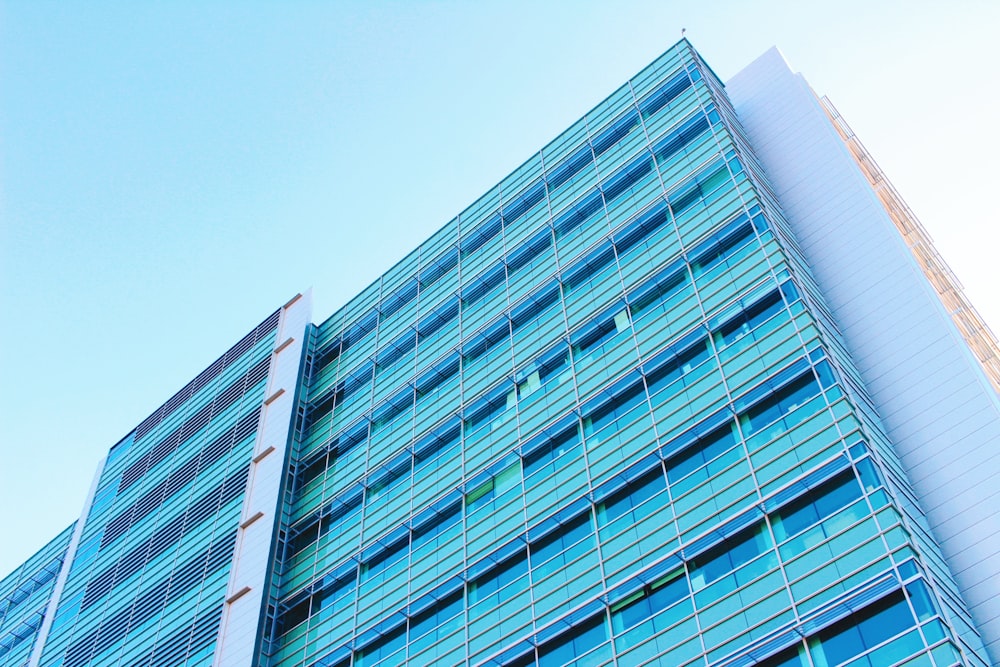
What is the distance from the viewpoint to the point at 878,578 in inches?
1098

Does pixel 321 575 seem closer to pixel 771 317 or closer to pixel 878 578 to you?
pixel 771 317

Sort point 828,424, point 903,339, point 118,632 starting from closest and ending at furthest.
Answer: point 828,424 < point 903,339 < point 118,632

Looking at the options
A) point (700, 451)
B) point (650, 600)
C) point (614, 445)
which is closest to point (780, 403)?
point (700, 451)

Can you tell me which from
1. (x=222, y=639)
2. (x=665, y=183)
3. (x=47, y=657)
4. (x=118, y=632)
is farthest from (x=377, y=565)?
(x=47, y=657)

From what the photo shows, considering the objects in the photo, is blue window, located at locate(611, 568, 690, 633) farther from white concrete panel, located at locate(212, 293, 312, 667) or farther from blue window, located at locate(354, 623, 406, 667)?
white concrete panel, located at locate(212, 293, 312, 667)

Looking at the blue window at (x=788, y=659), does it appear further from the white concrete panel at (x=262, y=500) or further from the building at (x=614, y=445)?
the white concrete panel at (x=262, y=500)

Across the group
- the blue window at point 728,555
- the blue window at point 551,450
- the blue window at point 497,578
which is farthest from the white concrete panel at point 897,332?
the blue window at point 497,578

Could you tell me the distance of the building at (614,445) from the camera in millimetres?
30797

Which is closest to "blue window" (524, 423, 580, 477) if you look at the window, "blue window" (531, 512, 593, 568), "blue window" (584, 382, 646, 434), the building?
the building

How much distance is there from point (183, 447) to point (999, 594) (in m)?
47.2

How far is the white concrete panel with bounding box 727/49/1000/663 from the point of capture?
101ft

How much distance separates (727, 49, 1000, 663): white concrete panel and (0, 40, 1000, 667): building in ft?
0.40

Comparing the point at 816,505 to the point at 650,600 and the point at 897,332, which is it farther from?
the point at 897,332

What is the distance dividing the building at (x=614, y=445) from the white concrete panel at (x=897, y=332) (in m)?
0.12
